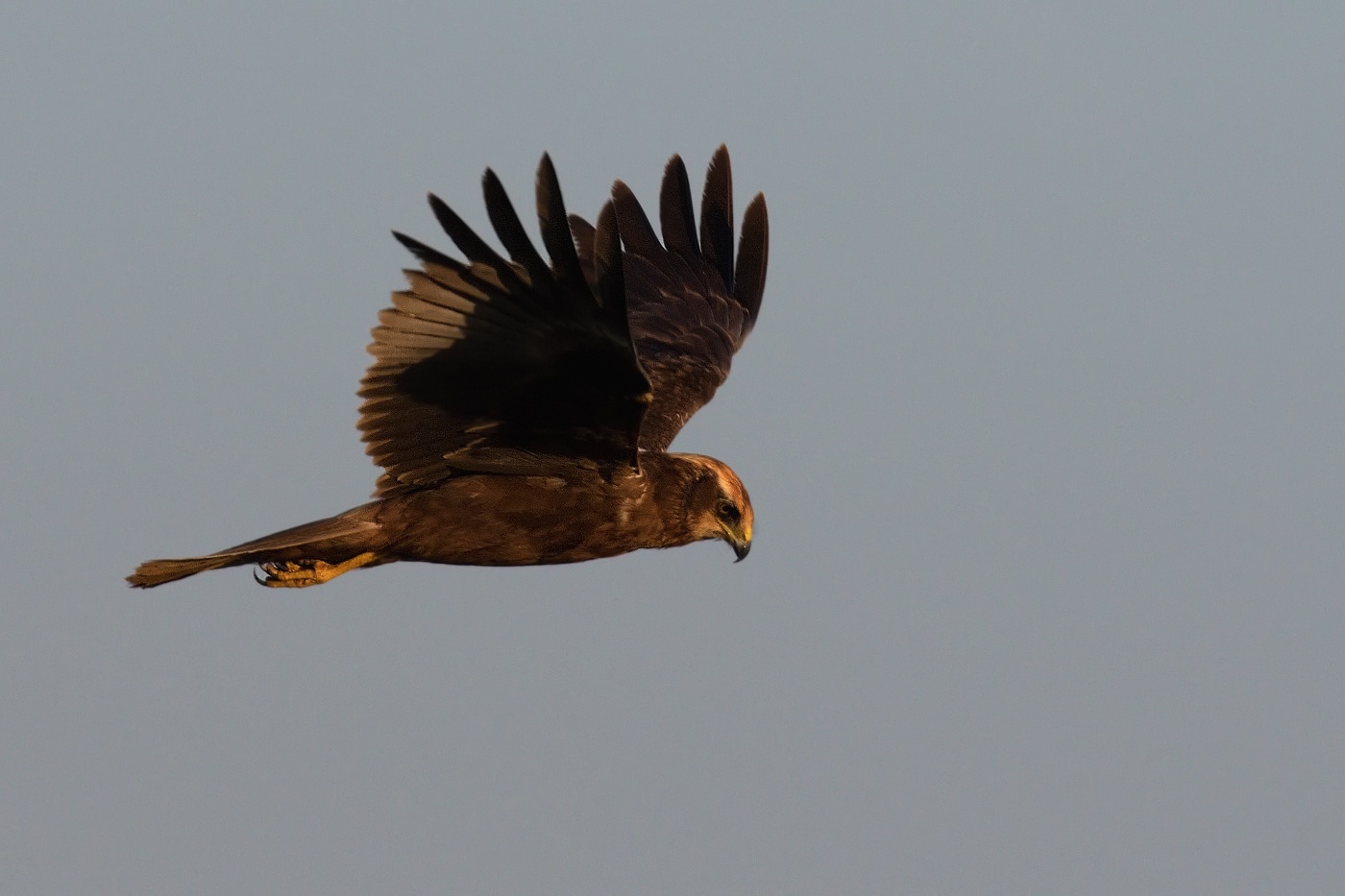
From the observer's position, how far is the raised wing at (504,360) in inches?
280

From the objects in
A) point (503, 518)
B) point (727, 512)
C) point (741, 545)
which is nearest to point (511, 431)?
point (503, 518)

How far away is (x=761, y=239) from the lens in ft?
35.9

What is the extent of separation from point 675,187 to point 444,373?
10.9 feet

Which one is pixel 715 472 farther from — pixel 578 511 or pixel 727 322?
pixel 727 322

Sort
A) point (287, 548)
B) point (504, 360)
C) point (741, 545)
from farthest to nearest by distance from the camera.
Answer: point (741, 545)
point (287, 548)
point (504, 360)

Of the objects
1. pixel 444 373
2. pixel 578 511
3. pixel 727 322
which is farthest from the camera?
pixel 727 322

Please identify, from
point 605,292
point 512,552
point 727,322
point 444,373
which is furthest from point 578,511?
point 727,322

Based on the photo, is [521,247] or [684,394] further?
[684,394]

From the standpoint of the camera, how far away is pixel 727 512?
29.1ft

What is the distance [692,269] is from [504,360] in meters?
3.36

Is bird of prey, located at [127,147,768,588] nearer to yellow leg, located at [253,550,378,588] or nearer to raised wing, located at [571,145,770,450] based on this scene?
yellow leg, located at [253,550,378,588]

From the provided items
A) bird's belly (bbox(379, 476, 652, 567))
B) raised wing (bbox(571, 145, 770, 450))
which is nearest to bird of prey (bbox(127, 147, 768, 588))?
bird's belly (bbox(379, 476, 652, 567))

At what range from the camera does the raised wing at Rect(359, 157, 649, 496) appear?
280 inches

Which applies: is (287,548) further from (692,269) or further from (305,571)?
(692,269)
